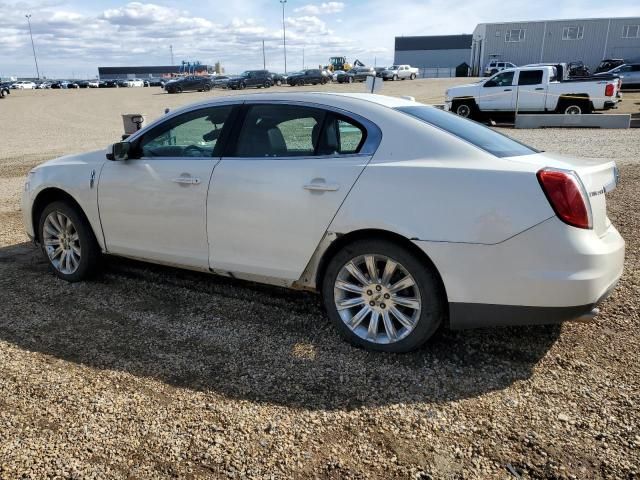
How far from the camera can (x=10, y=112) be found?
2839 cm

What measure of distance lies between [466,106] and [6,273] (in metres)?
17.4

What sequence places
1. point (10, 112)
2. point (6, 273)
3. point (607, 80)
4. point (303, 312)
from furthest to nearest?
point (10, 112) < point (607, 80) < point (6, 273) < point (303, 312)

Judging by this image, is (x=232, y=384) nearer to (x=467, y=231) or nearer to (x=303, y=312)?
(x=303, y=312)

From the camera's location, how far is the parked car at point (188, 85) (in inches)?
1783

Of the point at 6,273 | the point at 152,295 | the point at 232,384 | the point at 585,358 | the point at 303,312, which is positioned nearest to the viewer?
the point at 232,384

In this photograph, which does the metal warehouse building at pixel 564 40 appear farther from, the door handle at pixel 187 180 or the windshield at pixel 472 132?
the door handle at pixel 187 180

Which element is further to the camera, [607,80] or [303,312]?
[607,80]

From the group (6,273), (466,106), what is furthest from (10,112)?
(6,273)

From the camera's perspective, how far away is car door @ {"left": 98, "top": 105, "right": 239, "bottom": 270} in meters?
3.99

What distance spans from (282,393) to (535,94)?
18.4m

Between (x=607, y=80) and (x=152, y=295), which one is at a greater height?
(x=607, y=80)

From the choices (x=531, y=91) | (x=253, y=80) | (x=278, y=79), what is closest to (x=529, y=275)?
(x=531, y=91)

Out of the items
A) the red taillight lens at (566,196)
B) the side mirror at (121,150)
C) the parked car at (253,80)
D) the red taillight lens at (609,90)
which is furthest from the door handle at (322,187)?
the parked car at (253,80)

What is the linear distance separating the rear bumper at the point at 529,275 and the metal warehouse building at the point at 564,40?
6199 cm
